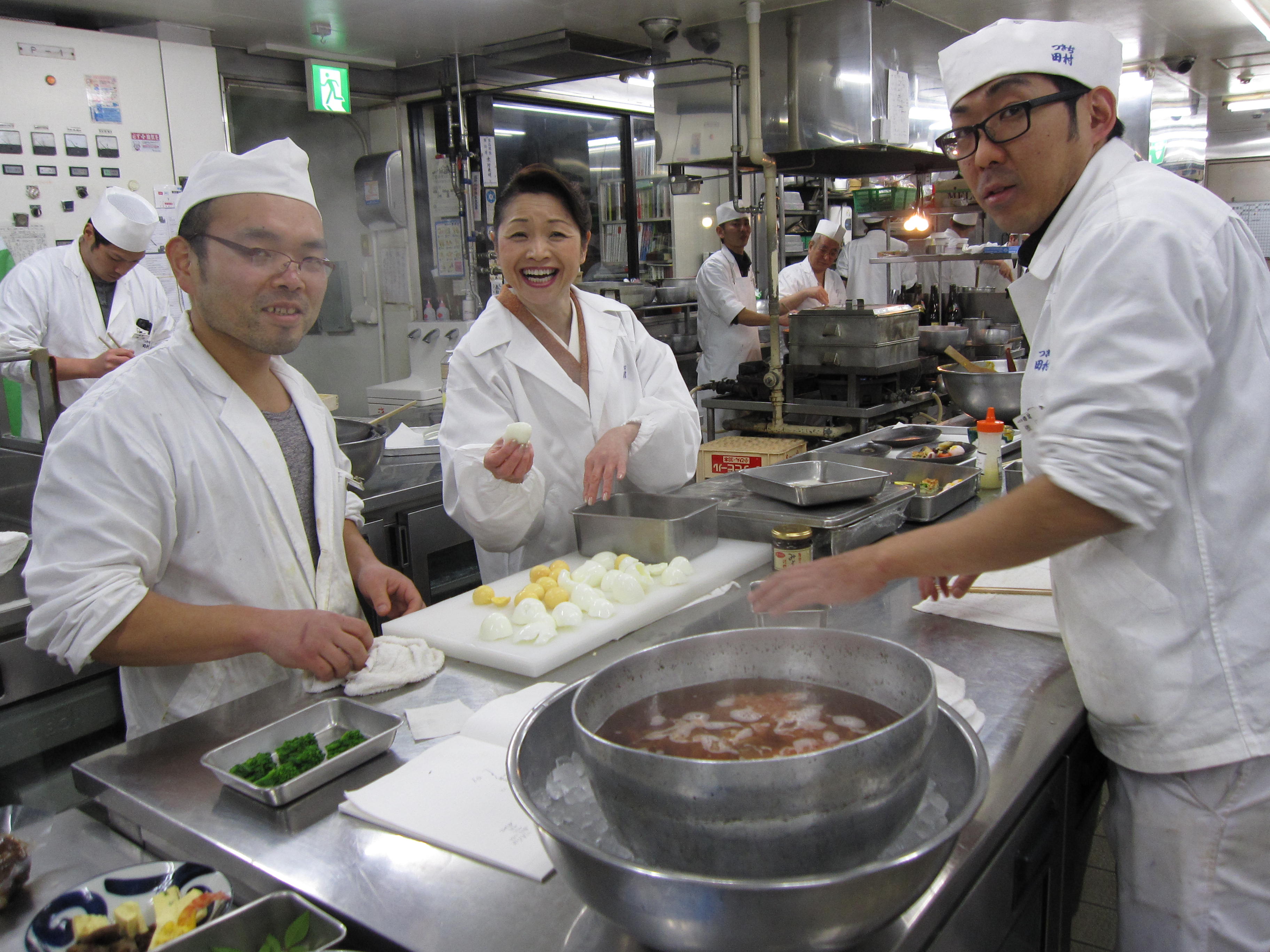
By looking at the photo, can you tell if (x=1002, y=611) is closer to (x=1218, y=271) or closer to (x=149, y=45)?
(x=1218, y=271)

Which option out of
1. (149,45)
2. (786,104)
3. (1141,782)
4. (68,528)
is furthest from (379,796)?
(149,45)

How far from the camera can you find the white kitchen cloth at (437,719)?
1.52m

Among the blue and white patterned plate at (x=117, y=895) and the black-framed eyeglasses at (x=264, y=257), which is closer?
the blue and white patterned plate at (x=117, y=895)

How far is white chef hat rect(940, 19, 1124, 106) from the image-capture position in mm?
1469

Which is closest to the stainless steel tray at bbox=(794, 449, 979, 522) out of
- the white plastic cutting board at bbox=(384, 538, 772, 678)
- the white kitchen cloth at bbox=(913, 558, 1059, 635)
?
the white kitchen cloth at bbox=(913, 558, 1059, 635)

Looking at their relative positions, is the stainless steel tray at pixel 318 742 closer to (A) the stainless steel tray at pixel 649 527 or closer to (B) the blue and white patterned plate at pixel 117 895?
(B) the blue and white patterned plate at pixel 117 895

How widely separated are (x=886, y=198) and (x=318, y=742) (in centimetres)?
530

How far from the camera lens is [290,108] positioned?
6934 millimetres

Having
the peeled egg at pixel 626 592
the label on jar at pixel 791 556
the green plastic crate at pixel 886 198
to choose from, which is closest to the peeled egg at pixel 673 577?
the peeled egg at pixel 626 592

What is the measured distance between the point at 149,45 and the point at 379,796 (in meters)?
5.25

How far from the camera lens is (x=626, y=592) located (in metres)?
2.00

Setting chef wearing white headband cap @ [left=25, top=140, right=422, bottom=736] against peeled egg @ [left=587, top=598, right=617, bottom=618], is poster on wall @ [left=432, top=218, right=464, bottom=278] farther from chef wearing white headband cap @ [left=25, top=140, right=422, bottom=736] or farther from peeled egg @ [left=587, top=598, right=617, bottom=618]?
peeled egg @ [left=587, top=598, right=617, bottom=618]

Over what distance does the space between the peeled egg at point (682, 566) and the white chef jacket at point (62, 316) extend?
3.37 meters

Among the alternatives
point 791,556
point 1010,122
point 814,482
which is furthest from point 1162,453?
point 814,482
